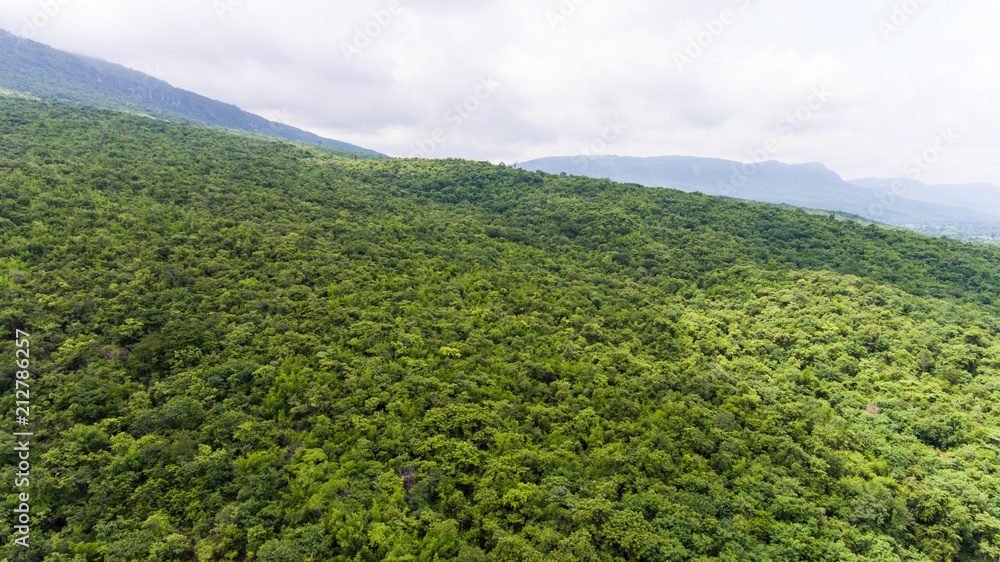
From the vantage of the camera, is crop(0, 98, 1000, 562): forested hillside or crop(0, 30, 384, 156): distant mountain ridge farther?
crop(0, 30, 384, 156): distant mountain ridge

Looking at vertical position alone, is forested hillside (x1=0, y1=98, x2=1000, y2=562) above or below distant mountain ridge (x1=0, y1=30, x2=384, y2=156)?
below

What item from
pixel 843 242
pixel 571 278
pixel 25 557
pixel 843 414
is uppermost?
pixel 843 242

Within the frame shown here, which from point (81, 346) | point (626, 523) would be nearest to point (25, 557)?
point (81, 346)

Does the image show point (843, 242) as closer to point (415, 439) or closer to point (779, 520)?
point (779, 520)

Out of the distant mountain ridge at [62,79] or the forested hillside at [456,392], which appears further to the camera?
the distant mountain ridge at [62,79]

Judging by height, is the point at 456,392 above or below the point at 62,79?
below

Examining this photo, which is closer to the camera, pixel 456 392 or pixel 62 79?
pixel 456 392

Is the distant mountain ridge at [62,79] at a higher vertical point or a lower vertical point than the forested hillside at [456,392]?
higher

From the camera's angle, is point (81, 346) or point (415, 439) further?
point (81, 346)
